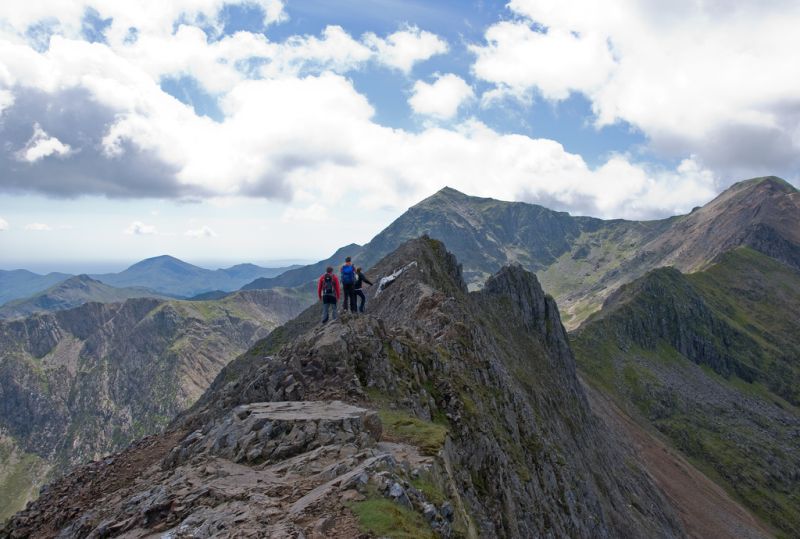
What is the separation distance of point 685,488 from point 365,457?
124164 millimetres

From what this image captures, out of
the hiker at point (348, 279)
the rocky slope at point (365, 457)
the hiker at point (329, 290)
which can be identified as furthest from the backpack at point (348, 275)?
the rocky slope at point (365, 457)

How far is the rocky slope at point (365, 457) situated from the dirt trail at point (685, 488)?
4779 cm

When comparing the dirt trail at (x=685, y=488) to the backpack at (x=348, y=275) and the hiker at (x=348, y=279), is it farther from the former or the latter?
the backpack at (x=348, y=275)

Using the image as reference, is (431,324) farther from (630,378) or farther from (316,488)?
(630,378)

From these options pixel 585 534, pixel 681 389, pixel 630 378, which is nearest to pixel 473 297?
pixel 585 534

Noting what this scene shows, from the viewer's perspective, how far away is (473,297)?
8312 cm

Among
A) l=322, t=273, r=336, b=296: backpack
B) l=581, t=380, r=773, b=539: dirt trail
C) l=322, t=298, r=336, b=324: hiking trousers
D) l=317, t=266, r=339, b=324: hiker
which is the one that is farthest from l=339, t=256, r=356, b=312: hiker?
l=581, t=380, r=773, b=539: dirt trail

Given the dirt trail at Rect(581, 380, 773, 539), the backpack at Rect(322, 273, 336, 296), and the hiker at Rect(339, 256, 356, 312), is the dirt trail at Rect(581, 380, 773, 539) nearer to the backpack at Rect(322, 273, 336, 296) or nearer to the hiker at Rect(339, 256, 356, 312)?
the hiker at Rect(339, 256, 356, 312)

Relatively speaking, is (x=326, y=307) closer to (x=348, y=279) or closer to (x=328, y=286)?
(x=328, y=286)

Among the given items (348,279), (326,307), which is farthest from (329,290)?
(326,307)

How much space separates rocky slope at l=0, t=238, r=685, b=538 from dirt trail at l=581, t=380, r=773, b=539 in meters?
47.8

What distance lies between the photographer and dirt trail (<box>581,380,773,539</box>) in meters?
100

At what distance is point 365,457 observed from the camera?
18172 millimetres

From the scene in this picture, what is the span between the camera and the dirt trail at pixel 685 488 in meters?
100
